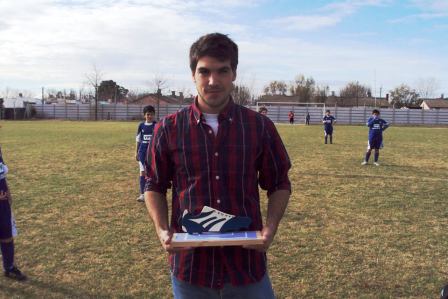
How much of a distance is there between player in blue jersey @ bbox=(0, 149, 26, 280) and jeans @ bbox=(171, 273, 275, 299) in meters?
→ 3.26

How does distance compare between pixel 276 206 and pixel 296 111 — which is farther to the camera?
Result: pixel 296 111

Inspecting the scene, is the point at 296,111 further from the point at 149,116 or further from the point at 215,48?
the point at 215,48

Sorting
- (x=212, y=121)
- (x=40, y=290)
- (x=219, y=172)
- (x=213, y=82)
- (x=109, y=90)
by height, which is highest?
(x=109, y=90)

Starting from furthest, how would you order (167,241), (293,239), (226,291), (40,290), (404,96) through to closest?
1. (404,96)
2. (293,239)
3. (40,290)
4. (226,291)
5. (167,241)

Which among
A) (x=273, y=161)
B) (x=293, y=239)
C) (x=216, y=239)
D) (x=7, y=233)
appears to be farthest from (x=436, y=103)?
(x=216, y=239)

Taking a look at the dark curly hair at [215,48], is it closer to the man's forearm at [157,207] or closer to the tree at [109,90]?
the man's forearm at [157,207]

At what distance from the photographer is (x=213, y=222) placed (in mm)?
2131

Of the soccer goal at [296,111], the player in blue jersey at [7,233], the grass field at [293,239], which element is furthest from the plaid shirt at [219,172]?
the soccer goal at [296,111]

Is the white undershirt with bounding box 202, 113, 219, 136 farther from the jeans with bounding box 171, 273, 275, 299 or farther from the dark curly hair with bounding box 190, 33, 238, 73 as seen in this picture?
the jeans with bounding box 171, 273, 275, 299

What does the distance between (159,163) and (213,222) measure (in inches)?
17.0

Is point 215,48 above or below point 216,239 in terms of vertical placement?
above

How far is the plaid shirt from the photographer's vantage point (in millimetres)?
2195

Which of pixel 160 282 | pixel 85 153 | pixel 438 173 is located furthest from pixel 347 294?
pixel 85 153

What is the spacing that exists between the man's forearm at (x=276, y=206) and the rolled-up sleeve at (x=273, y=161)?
0.10 ft
